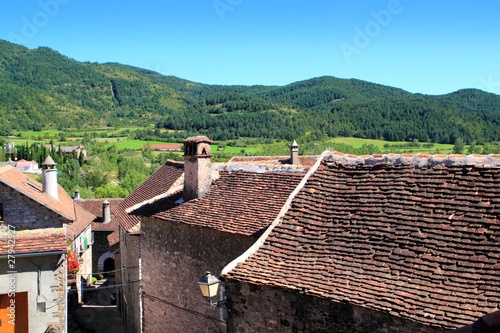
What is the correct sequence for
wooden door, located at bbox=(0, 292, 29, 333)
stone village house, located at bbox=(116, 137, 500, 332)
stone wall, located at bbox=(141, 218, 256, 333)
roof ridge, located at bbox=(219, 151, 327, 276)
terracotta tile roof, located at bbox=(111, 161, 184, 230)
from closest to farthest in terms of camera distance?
stone village house, located at bbox=(116, 137, 500, 332) → roof ridge, located at bbox=(219, 151, 327, 276) → stone wall, located at bbox=(141, 218, 256, 333) → wooden door, located at bbox=(0, 292, 29, 333) → terracotta tile roof, located at bbox=(111, 161, 184, 230)

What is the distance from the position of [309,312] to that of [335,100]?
4707 inches

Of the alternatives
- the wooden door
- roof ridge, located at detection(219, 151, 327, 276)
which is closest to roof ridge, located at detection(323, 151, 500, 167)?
roof ridge, located at detection(219, 151, 327, 276)

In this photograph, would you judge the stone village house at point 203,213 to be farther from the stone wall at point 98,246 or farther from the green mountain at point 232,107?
the green mountain at point 232,107

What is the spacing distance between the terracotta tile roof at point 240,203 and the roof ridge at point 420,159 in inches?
59.8

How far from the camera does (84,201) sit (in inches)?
1417

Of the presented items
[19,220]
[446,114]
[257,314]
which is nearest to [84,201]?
[19,220]

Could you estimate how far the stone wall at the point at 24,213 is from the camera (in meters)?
14.6

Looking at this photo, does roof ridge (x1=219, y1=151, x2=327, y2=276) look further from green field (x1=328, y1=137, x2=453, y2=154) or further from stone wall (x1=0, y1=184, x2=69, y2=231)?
green field (x1=328, y1=137, x2=453, y2=154)

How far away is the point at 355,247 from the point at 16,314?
27.6 ft

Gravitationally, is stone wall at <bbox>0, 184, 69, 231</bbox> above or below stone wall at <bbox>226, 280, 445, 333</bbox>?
above

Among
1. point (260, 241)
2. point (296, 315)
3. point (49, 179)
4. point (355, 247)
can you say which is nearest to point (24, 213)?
point (49, 179)

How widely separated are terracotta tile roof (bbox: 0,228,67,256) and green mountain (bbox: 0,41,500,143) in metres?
75.4

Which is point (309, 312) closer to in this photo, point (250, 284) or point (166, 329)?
point (250, 284)

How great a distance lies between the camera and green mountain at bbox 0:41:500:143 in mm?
88125
